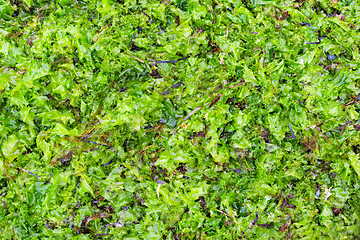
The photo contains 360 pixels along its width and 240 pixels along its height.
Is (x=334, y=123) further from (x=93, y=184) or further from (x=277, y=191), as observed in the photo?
(x=93, y=184)

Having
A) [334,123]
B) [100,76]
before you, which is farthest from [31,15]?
[334,123]

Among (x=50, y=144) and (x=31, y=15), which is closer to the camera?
(x=50, y=144)

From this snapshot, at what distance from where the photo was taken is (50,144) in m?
2.02

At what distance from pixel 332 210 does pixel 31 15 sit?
3.29 metres

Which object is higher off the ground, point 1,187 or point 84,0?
point 84,0

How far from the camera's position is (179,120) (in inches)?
82.4

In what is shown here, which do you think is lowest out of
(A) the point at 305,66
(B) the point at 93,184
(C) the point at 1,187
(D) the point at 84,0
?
(C) the point at 1,187

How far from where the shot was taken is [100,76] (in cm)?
208

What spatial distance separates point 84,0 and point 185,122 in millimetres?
1468

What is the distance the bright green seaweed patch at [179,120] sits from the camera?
2.02 meters

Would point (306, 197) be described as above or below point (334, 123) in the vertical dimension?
below

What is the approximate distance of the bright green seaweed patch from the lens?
2016 mm

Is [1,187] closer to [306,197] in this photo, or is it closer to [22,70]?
[22,70]

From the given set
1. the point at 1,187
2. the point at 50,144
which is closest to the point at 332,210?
the point at 50,144
